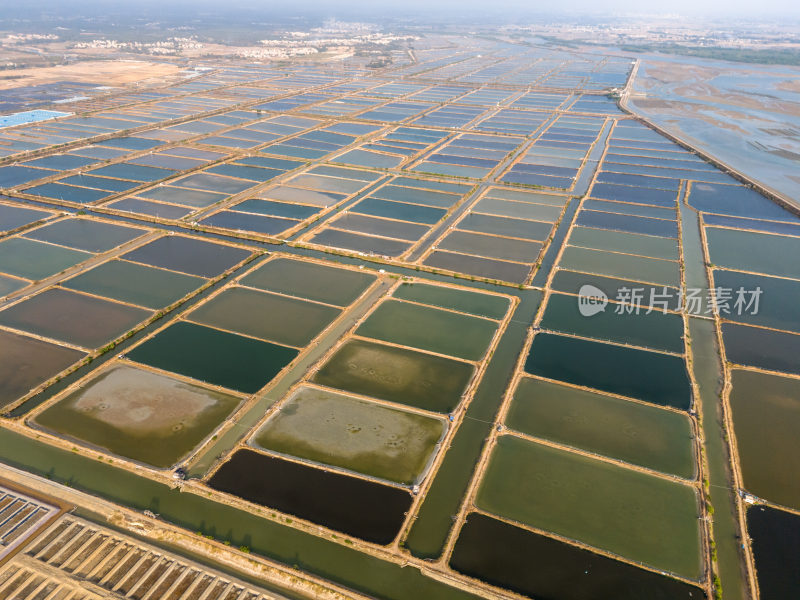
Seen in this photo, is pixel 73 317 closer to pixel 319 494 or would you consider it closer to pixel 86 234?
pixel 86 234

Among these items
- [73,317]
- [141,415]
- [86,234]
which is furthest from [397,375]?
[86,234]

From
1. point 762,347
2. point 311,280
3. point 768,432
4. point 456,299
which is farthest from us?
point 311,280

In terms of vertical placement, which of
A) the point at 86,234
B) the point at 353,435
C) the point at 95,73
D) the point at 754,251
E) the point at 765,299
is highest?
the point at 95,73

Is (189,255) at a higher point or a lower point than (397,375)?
higher

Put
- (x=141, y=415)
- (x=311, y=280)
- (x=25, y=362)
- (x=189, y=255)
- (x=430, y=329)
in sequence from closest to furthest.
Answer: (x=141, y=415) < (x=25, y=362) < (x=430, y=329) < (x=311, y=280) < (x=189, y=255)

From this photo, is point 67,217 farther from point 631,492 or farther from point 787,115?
point 787,115
